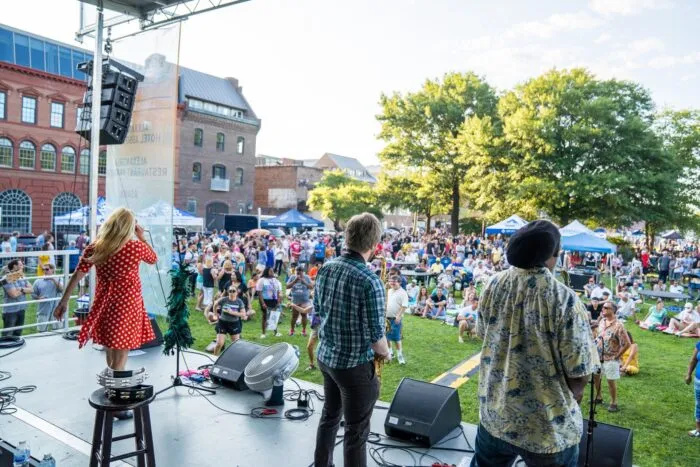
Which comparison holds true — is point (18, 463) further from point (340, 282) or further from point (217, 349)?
point (217, 349)

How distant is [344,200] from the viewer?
42.1 meters

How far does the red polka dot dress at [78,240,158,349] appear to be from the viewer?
13.0ft

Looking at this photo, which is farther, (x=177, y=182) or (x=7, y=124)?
(x=177, y=182)

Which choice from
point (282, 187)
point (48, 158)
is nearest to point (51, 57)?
point (48, 158)

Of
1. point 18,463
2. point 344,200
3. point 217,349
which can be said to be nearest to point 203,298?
point 217,349

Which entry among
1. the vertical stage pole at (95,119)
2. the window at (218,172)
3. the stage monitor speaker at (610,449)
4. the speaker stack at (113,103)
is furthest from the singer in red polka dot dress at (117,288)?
the window at (218,172)

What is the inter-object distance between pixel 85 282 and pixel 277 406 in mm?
8420

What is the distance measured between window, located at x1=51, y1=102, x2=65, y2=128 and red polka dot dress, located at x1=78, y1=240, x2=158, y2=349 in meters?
32.8

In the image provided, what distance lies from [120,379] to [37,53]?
115 ft

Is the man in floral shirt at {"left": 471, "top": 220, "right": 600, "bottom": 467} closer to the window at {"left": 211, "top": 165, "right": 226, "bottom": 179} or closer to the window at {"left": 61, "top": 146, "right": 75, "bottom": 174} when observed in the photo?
the window at {"left": 61, "top": 146, "right": 75, "bottom": 174}

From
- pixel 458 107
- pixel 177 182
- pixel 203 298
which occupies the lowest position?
pixel 203 298

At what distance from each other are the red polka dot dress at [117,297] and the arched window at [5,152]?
31.6 metres

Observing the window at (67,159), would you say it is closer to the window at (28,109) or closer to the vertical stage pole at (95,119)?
the window at (28,109)

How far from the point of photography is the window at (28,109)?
2998cm
